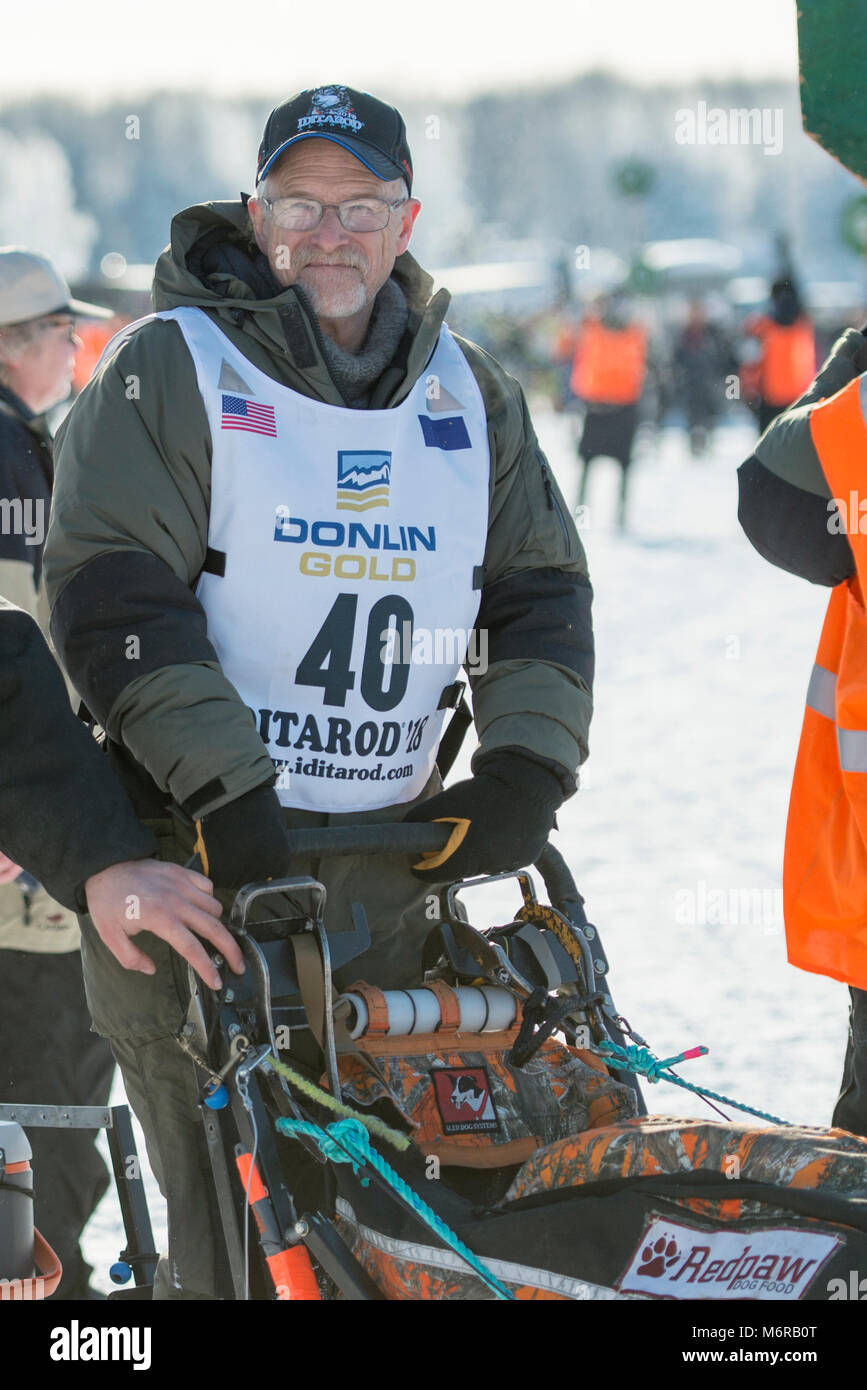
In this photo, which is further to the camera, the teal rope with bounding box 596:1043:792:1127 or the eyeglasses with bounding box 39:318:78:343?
the eyeglasses with bounding box 39:318:78:343

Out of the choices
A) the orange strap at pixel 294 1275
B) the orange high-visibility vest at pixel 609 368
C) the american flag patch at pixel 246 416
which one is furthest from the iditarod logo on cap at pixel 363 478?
the orange high-visibility vest at pixel 609 368

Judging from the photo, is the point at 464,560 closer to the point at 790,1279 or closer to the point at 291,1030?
the point at 291,1030

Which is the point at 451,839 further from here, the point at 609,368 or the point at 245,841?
the point at 609,368

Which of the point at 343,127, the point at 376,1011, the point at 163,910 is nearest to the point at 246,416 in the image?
the point at 343,127

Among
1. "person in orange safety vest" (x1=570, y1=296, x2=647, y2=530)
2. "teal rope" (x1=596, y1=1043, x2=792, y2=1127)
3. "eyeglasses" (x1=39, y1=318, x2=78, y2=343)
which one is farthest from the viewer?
"person in orange safety vest" (x1=570, y1=296, x2=647, y2=530)

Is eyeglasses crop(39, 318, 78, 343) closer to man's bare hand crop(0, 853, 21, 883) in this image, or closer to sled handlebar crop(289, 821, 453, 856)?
man's bare hand crop(0, 853, 21, 883)

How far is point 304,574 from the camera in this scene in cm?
263

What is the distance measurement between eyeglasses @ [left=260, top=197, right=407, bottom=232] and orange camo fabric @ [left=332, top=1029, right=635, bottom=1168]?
1.24m

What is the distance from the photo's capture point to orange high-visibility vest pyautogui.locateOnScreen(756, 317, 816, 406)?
20.3 meters

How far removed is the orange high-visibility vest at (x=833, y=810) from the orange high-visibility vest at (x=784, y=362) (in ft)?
58.4

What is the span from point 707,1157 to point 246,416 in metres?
1.25

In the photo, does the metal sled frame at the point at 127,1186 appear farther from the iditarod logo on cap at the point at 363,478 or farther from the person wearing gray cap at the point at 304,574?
the iditarod logo on cap at the point at 363,478

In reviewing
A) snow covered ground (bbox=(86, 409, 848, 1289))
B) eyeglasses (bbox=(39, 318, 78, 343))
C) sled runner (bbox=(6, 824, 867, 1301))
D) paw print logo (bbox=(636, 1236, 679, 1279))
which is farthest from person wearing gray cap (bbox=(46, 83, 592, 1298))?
snow covered ground (bbox=(86, 409, 848, 1289))

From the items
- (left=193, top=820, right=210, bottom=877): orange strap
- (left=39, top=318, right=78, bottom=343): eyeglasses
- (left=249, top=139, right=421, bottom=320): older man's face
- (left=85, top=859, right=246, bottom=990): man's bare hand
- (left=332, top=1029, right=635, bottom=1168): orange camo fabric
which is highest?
(left=249, top=139, right=421, bottom=320): older man's face
